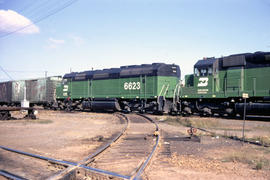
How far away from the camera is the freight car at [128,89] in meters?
21.3

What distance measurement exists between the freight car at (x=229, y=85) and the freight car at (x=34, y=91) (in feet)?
58.2

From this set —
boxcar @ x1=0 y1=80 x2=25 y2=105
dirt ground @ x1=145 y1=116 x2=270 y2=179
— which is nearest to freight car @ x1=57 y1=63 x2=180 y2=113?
boxcar @ x1=0 y1=80 x2=25 y2=105

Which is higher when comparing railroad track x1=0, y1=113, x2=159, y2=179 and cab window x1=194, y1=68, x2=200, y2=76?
cab window x1=194, y1=68, x2=200, y2=76

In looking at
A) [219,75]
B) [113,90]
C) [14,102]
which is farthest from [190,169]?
[14,102]

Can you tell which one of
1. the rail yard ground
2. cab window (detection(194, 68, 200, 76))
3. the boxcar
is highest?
cab window (detection(194, 68, 200, 76))

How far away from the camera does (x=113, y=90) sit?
2467 cm

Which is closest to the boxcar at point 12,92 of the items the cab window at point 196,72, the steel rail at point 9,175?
the cab window at point 196,72

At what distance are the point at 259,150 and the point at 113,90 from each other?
18.0 metres

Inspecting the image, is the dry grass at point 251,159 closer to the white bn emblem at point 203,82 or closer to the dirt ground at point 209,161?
the dirt ground at point 209,161

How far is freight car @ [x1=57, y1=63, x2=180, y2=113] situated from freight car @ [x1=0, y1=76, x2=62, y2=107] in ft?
8.87

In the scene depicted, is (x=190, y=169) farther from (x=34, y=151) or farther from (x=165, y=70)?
(x=165, y=70)

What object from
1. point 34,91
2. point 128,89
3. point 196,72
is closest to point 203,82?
point 196,72

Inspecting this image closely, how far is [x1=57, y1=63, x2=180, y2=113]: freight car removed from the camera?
21266 millimetres

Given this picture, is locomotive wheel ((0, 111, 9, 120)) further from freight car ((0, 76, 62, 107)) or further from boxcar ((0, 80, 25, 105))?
boxcar ((0, 80, 25, 105))
